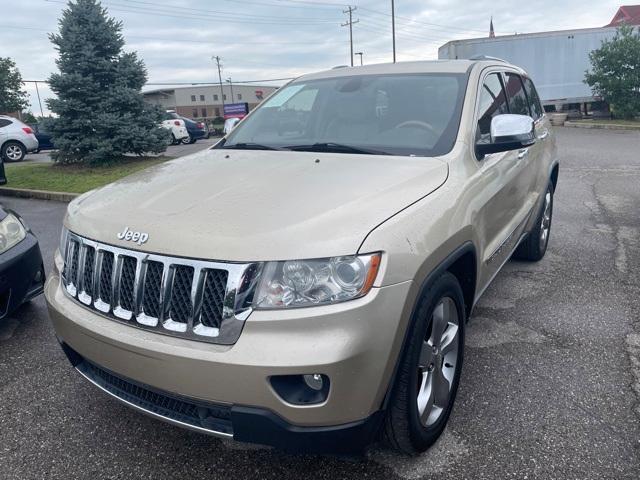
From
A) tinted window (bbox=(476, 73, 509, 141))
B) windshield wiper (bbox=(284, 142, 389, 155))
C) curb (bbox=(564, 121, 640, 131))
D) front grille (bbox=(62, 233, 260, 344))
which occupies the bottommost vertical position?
curb (bbox=(564, 121, 640, 131))

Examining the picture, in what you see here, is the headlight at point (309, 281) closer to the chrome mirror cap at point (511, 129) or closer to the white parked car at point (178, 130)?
the chrome mirror cap at point (511, 129)

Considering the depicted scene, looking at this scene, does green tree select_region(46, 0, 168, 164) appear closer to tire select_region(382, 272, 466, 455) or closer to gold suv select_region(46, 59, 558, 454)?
gold suv select_region(46, 59, 558, 454)

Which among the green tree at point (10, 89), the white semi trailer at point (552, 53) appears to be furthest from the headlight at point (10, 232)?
the green tree at point (10, 89)

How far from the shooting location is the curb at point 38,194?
379 inches

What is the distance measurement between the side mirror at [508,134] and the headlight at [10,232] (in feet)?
10.4

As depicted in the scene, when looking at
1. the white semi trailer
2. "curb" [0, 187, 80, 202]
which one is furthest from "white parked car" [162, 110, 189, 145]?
"curb" [0, 187, 80, 202]

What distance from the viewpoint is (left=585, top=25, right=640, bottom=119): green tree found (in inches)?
780

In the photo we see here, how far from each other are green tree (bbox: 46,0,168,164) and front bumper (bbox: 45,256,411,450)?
36.3 ft

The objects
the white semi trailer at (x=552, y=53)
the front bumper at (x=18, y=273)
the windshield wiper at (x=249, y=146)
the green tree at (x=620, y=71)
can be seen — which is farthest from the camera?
the white semi trailer at (x=552, y=53)

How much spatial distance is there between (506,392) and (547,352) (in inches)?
24.2

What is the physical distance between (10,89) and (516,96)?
151 feet

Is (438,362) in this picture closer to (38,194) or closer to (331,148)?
(331,148)

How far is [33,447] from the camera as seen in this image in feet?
8.52

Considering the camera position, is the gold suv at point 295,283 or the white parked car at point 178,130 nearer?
the gold suv at point 295,283
